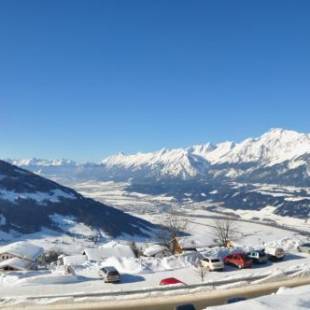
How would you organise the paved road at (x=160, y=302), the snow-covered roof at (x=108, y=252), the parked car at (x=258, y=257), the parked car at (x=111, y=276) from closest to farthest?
1. the paved road at (x=160, y=302)
2. the parked car at (x=111, y=276)
3. the parked car at (x=258, y=257)
4. the snow-covered roof at (x=108, y=252)

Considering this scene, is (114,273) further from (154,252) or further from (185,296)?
(154,252)

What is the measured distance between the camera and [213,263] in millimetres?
50906

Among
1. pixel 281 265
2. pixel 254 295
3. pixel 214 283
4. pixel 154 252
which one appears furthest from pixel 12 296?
pixel 154 252

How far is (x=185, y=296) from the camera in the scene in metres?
41.4

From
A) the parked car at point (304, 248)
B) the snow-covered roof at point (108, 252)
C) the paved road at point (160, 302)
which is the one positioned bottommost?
the snow-covered roof at point (108, 252)

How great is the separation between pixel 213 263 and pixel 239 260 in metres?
3.22

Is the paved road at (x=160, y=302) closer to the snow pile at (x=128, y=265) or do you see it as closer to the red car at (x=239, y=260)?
the red car at (x=239, y=260)

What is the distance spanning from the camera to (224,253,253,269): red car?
51969 mm

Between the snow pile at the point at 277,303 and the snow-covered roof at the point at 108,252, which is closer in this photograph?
the snow pile at the point at 277,303

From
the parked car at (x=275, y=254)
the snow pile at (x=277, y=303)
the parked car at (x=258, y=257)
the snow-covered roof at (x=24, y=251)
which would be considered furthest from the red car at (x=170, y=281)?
the snow-covered roof at (x=24, y=251)

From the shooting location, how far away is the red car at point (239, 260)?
52.0 m

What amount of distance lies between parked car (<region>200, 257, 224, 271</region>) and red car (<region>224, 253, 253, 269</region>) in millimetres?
1640

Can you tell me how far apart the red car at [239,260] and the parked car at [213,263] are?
1.64 meters

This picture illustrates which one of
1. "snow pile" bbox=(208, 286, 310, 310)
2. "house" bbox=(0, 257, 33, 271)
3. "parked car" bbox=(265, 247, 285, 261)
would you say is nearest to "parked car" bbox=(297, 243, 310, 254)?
"parked car" bbox=(265, 247, 285, 261)
